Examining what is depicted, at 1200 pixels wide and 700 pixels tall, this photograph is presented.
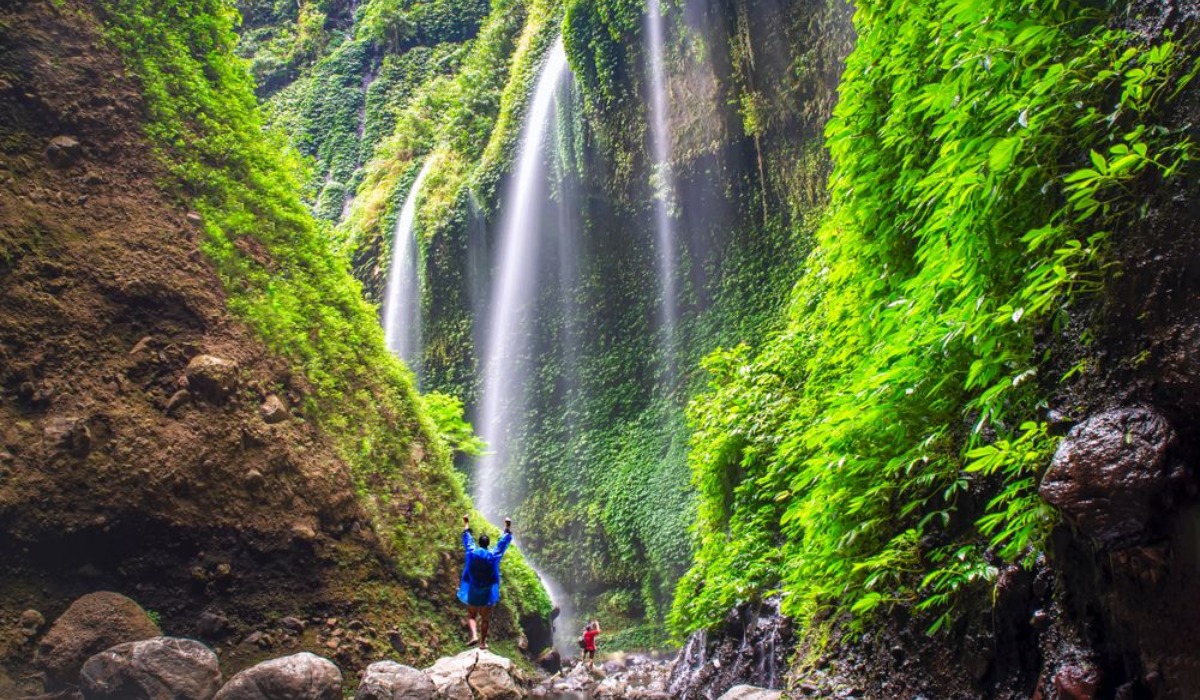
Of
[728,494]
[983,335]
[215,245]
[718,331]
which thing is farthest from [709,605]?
[718,331]

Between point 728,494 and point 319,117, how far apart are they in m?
32.3

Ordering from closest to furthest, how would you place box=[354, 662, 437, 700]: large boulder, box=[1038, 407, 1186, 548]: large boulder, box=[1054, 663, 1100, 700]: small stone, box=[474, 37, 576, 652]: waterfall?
1. box=[1038, 407, 1186, 548]: large boulder
2. box=[1054, 663, 1100, 700]: small stone
3. box=[354, 662, 437, 700]: large boulder
4. box=[474, 37, 576, 652]: waterfall

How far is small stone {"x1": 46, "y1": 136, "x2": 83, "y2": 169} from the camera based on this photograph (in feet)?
26.0

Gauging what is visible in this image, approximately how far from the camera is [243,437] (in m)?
7.62

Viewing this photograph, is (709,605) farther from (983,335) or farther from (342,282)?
(342,282)

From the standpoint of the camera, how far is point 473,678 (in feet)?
21.4

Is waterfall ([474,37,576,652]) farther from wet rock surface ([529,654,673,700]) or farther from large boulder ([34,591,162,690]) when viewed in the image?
large boulder ([34,591,162,690])

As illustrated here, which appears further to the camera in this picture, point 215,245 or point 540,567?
point 540,567

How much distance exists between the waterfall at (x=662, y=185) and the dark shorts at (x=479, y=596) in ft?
32.6

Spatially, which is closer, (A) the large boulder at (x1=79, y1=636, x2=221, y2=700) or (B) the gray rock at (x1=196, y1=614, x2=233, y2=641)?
(A) the large boulder at (x1=79, y1=636, x2=221, y2=700)

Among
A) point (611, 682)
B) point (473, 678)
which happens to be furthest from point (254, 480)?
point (611, 682)

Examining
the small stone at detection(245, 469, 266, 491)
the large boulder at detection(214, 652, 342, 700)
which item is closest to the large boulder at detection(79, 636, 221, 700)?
the large boulder at detection(214, 652, 342, 700)

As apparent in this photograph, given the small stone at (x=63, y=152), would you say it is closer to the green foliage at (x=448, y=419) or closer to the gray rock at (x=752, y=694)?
the gray rock at (x=752, y=694)

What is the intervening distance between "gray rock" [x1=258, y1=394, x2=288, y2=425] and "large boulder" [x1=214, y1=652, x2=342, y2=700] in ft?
9.16
